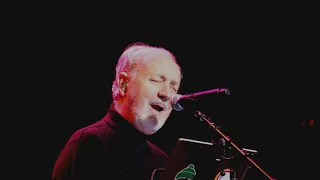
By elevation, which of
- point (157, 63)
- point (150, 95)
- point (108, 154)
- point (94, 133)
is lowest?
point (108, 154)

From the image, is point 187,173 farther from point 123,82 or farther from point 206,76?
point 206,76

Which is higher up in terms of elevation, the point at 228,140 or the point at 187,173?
the point at 228,140

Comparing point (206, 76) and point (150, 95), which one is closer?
point (150, 95)

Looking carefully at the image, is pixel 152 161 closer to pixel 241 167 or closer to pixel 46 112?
pixel 241 167

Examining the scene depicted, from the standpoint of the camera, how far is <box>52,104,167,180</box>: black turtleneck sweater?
251cm

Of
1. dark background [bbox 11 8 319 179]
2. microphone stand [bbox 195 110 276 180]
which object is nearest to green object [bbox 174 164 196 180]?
microphone stand [bbox 195 110 276 180]

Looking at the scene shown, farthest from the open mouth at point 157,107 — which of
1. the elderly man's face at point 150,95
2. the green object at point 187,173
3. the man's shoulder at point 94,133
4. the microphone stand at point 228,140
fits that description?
the green object at point 187,173

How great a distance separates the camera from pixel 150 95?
289 cm

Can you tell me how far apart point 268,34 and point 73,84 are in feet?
7.30

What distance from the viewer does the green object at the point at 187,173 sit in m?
2.38

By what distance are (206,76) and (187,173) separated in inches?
93.4

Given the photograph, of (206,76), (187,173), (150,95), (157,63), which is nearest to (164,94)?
(150,95)

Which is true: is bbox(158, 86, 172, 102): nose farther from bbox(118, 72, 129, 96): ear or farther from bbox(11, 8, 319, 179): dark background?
bbox(11, 8, 319, 179): dark background

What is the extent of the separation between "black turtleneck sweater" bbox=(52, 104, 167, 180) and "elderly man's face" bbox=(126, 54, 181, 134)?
0.28 ft
